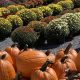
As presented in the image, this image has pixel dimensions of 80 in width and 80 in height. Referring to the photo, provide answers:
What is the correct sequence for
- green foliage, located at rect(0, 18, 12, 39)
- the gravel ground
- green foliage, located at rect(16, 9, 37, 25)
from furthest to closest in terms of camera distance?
green foliage, located at rect(16, 9, 37, 25) → green foliage, located at rect(0, 18, 12, 39) → the gravel ground

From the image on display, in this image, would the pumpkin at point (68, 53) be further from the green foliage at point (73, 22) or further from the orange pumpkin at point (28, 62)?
the green foliage at point (73, 22)

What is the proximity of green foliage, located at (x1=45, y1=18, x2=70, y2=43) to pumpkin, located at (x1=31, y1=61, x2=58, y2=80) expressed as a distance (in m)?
7.05

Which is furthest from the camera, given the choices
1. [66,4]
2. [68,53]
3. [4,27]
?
[66,4]

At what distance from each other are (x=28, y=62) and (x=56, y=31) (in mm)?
7006

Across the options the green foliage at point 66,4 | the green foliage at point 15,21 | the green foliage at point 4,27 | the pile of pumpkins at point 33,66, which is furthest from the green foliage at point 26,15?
the pile of pumpkins at point 33,66

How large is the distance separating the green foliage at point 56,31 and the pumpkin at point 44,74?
7.05 metres

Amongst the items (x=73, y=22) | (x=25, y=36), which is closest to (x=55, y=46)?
(x=25, y=36)

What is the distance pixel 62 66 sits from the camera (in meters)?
3.07

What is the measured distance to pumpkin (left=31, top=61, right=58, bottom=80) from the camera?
2889mm

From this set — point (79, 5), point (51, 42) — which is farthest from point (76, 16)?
point (79, 5)

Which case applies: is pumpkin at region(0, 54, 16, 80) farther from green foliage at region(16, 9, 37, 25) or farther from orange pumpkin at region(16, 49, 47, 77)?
green foliage at region(16, 9, 37, 25)

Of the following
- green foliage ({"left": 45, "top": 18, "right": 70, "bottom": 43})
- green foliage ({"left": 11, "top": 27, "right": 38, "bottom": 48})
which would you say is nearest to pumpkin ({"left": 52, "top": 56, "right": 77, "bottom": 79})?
green foliage ({"left": 11, "top": 27, "right": 38, "bottom": 48})

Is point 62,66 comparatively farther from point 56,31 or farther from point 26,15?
point 26,15

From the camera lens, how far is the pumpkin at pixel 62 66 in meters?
3.06
